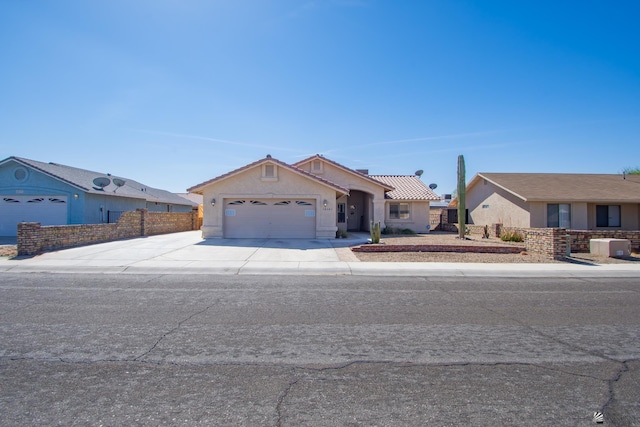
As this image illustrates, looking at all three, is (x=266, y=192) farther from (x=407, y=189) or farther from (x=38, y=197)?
(x=38, y=197)

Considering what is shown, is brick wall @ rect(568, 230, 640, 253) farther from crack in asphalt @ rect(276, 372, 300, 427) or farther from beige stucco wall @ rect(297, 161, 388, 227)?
crack in asphalt @ rect(276, 372, 300, 427)

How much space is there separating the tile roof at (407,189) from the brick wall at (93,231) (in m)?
15.3

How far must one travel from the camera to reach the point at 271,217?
843 inches

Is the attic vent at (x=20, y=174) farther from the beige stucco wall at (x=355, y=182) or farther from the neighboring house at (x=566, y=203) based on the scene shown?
the neighboring house at (x=566, y=203)

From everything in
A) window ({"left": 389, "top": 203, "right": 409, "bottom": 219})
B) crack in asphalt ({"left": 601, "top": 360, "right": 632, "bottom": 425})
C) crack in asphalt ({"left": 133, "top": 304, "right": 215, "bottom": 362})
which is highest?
window ({"left": 389, "top": 203, "right": 409, "bottom": 219})

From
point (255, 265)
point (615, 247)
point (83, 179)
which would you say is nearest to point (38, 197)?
point (83, 179)

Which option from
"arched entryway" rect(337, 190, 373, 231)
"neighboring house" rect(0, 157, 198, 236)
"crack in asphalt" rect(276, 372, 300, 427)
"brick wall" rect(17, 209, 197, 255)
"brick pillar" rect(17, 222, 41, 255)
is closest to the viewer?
"crack in asphalt" rect(276, 372, 300, 427)

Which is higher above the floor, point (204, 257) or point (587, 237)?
point (587, 237)

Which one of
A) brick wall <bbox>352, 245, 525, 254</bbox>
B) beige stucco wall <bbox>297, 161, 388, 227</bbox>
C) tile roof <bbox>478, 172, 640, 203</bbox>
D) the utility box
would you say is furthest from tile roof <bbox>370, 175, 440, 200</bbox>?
the utility box

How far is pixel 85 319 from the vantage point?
Result: 6293 mm

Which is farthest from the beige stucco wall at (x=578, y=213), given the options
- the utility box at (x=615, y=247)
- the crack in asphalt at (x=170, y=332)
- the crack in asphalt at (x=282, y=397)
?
the crack in asphalt at (x=282, y=397)

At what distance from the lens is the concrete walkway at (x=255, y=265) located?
11.9 m

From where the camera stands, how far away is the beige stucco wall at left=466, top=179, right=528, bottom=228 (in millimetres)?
25156

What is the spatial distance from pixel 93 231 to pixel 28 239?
403 centimetres
